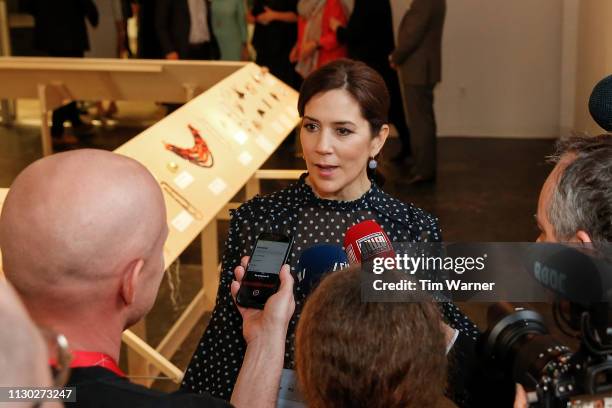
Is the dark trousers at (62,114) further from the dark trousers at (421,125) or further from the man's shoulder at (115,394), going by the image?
the man's shoulder at (115,394)

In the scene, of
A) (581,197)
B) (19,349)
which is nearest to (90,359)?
(19,349)

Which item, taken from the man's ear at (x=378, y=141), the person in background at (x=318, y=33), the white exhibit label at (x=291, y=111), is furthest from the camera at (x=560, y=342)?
the person in background at (x=318, y=33)

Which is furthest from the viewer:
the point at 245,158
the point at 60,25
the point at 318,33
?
the point at 60,25

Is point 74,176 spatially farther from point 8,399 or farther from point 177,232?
point 177,232

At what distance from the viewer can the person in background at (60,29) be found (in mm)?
8938

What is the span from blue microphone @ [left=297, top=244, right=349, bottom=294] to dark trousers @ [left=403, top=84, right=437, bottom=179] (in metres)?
5.69

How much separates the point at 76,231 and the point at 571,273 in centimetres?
77

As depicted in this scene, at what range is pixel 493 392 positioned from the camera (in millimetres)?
1522

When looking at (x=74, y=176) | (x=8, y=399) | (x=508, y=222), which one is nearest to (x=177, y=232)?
(x=74, y=176)

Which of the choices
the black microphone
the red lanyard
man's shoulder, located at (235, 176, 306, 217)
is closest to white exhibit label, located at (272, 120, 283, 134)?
man's shoulder, located at (235, 176, 306, 217)

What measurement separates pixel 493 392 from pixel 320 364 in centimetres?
36

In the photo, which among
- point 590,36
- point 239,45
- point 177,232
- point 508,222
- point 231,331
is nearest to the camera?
point 231,331

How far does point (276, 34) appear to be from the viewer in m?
8.58

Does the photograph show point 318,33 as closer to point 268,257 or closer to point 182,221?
point 182,221
